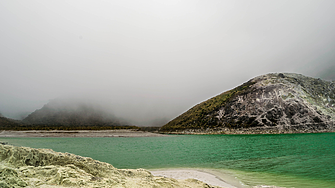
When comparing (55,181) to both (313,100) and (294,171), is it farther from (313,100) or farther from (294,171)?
(313,100)

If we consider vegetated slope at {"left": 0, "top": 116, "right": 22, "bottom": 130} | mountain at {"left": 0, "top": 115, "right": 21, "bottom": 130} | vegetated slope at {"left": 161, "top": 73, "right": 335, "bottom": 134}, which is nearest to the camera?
vegetated slope at {"left": 161, "top": 73, "right": 335, "bottom": 134}

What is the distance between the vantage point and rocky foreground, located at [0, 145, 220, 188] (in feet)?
15.7

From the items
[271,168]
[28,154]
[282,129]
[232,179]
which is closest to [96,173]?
[28,154]

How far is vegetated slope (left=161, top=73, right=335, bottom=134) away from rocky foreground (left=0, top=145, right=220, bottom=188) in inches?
3995

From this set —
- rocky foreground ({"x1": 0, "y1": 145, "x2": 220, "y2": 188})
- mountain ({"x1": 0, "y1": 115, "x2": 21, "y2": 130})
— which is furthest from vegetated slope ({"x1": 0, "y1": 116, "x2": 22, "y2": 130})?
rocky foreground ({"x1": 0, "y1": 145, "x2": 220, "y2": 188})

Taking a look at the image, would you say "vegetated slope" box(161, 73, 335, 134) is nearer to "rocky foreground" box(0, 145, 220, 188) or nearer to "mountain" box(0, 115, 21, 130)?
"rocky foreground" box(0, 145, 220, 188)

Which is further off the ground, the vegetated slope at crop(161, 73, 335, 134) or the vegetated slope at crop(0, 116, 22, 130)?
the vegetated slope at crop(161, 73, 335, 134)

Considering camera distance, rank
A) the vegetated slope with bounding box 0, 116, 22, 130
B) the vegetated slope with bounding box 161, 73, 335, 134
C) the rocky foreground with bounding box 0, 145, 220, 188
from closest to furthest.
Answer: the rocky foreground with bounding box 0, 145, 220, 188 < the vegetated slope with bounding box 161, 73, 335, 134 < the vegetated slope with bounding box 0, 116, 22, 130

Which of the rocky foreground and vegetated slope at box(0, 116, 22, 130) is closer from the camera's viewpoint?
the rocky foreground

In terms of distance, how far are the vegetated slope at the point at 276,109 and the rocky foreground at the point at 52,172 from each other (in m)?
101

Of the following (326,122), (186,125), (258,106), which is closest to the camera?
(326,122)

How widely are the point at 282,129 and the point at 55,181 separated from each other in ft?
351

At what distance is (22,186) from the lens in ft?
14.3

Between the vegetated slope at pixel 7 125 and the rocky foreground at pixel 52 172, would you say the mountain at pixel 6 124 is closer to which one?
the vegetated slope at pixel 7 125
